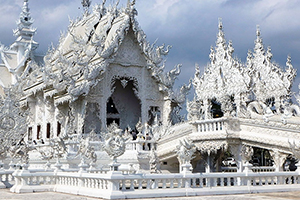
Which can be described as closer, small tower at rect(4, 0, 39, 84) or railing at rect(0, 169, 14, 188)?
railing at rect(0, 169, 14, 188)

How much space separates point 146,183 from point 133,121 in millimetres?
13219

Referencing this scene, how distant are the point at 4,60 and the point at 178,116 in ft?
56.2

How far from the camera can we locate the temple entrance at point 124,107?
81.0ft

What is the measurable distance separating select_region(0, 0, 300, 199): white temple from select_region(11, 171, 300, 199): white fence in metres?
0.03

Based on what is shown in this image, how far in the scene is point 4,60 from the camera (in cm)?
3525

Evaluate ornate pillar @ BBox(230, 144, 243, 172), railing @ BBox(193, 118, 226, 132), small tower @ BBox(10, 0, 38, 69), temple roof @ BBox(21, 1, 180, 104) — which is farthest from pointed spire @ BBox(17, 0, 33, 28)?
ornate pillar @ BBox(230, 144, 243, 172)

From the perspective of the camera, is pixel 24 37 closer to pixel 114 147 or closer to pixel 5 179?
pixel 5 179

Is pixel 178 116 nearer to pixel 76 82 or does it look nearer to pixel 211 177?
pixel 76 82

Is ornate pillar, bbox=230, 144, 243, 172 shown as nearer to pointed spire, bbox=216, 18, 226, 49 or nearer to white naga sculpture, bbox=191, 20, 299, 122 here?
white naga sculpture, bbox=191, 20, 299, 122

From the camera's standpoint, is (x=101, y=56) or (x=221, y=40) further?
(x=221, y=40)

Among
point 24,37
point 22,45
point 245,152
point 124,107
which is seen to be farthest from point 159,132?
point 24,37

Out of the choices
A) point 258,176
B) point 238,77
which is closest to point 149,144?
point 258,176

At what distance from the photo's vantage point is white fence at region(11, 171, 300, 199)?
32.3ft

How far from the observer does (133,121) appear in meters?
24.7
